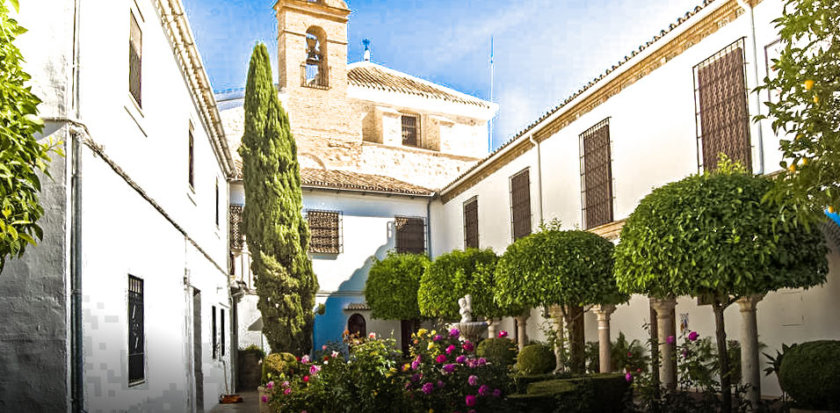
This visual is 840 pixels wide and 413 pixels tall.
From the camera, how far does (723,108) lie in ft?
42.2

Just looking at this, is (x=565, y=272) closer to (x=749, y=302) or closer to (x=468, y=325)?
(x=468, y=325)

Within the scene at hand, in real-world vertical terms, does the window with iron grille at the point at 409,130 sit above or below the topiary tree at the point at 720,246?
above

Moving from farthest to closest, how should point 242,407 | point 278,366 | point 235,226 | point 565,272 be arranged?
point 235,226
point 278,366
point 242,407
point 565,272

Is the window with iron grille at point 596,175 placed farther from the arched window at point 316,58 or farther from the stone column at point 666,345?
the arched window at point 316,58

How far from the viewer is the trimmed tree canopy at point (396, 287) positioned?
2394 centimetres

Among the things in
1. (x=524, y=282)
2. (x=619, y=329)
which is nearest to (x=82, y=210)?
(x=524, y=282)

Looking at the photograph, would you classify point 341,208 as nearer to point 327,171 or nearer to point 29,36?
point 327,171

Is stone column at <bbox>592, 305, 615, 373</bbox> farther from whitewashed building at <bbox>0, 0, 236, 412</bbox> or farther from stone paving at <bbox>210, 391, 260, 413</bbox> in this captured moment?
whitewashed building at <bbox>0, 0, 236, 412</bbox>

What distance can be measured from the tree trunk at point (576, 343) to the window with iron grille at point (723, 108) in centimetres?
360

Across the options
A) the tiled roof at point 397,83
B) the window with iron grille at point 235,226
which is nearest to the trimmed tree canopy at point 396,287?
the window with iron grille at point 235,226

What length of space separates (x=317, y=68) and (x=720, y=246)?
2470 cm

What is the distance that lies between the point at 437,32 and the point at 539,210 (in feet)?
18.0

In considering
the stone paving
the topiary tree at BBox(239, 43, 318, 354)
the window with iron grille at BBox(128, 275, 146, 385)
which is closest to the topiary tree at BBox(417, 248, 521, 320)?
the topiary tree at BBox(239, 43, 318, 354)

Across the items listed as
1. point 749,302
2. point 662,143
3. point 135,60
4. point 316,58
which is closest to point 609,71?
point 662,143
